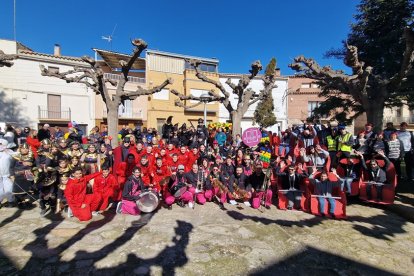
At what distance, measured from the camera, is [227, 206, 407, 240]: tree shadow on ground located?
4730 mm

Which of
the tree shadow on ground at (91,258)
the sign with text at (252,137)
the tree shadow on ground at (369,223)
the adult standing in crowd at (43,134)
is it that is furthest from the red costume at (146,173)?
the adult standing in crowd at (43,134)

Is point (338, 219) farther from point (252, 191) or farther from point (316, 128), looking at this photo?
point (316, 128)

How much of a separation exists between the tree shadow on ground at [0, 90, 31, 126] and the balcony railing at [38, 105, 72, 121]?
132cm

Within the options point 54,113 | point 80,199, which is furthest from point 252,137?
point 54,113

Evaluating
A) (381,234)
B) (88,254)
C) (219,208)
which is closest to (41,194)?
(88,254)

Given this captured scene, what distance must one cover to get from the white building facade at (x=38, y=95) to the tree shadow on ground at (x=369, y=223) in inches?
891

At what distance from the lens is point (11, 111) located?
2114 centimetres

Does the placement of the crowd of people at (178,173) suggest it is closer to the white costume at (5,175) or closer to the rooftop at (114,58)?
the white costume at (5,175)

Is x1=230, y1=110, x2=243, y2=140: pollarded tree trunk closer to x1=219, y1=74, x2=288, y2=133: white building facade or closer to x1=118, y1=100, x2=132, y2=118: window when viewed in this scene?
x1=118, y1=100, x2=132, y2=118: window

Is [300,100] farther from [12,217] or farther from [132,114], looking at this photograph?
[12,217]

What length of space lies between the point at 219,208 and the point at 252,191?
1.04 metres

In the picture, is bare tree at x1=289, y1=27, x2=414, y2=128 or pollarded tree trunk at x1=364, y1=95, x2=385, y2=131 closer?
bare tree at x1=289, y1=27, x2=414, y2=128

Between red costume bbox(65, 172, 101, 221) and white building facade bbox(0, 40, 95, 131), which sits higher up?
white building facade bbox(0, 40, 95, 131)

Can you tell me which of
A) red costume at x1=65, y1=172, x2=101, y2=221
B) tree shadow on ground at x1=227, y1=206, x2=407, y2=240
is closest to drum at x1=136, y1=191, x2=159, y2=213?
red costume at x1=65, y1=172, x2=101, y2=221
